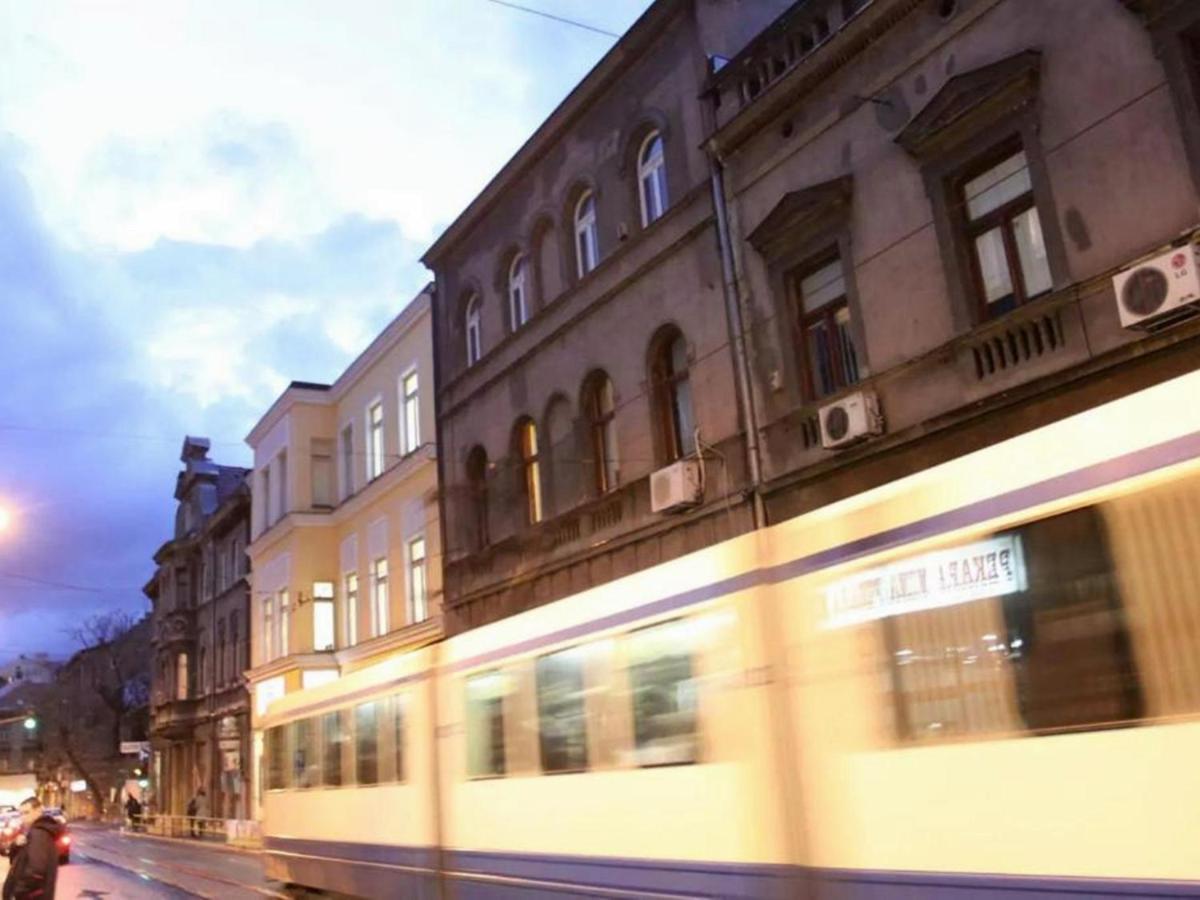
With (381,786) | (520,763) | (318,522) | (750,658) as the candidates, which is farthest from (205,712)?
(750,658)

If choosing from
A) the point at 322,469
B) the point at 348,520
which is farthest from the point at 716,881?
the point at 322,469

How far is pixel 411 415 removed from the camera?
27344 mm

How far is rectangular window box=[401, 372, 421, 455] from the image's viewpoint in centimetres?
2680

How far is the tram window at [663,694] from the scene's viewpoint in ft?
23.4

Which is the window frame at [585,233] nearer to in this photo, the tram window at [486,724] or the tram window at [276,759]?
the tram window at [276,759]

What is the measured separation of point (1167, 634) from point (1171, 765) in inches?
19.7

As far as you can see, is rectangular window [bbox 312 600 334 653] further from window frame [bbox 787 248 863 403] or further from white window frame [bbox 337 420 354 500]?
window frame [bbox 787 248 863 403]

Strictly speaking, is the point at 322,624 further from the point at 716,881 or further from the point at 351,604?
the point at 716,881

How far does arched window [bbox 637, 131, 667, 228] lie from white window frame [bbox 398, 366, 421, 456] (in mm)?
10096

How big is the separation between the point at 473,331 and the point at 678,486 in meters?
9.52

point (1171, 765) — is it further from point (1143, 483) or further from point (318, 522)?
point (318, 522)

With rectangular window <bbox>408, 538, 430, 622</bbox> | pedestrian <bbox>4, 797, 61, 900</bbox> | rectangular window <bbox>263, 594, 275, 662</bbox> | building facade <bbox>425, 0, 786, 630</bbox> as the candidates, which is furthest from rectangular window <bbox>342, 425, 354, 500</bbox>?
pedestrian <bbox>4, 797, 61, 900</bbox>

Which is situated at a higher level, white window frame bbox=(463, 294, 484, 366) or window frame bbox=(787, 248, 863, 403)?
white window frame bbox=(463, 294, 484, 366)

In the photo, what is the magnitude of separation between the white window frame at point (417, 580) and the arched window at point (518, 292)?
21.7ft
